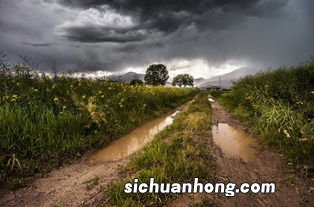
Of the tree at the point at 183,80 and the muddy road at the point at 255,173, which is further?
the tree at the point at 183,80

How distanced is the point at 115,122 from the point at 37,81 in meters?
2.62

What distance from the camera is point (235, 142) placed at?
7.24m

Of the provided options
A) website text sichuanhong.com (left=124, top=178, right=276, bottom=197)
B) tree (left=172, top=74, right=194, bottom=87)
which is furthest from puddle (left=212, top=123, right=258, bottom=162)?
tree (left=172, top=74, right=194, bottom=87)

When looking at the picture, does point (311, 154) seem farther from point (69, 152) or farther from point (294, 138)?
point (69, 152)

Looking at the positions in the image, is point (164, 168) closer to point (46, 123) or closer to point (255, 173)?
point (255, 173)

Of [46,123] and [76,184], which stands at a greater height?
[46,123]

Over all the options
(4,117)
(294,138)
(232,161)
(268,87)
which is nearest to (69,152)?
(4,117)

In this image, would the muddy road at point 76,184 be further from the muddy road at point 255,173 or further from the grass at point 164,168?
the muddy road at point 255,173

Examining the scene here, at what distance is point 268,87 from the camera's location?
1009 centimetres

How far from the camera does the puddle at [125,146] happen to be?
5910 millimetres

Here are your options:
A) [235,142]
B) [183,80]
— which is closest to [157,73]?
[183,80]

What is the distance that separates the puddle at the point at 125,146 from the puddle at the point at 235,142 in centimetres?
206

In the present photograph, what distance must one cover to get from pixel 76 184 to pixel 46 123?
8.32 feet

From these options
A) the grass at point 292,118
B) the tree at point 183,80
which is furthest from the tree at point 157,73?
the grass at point 292,118
